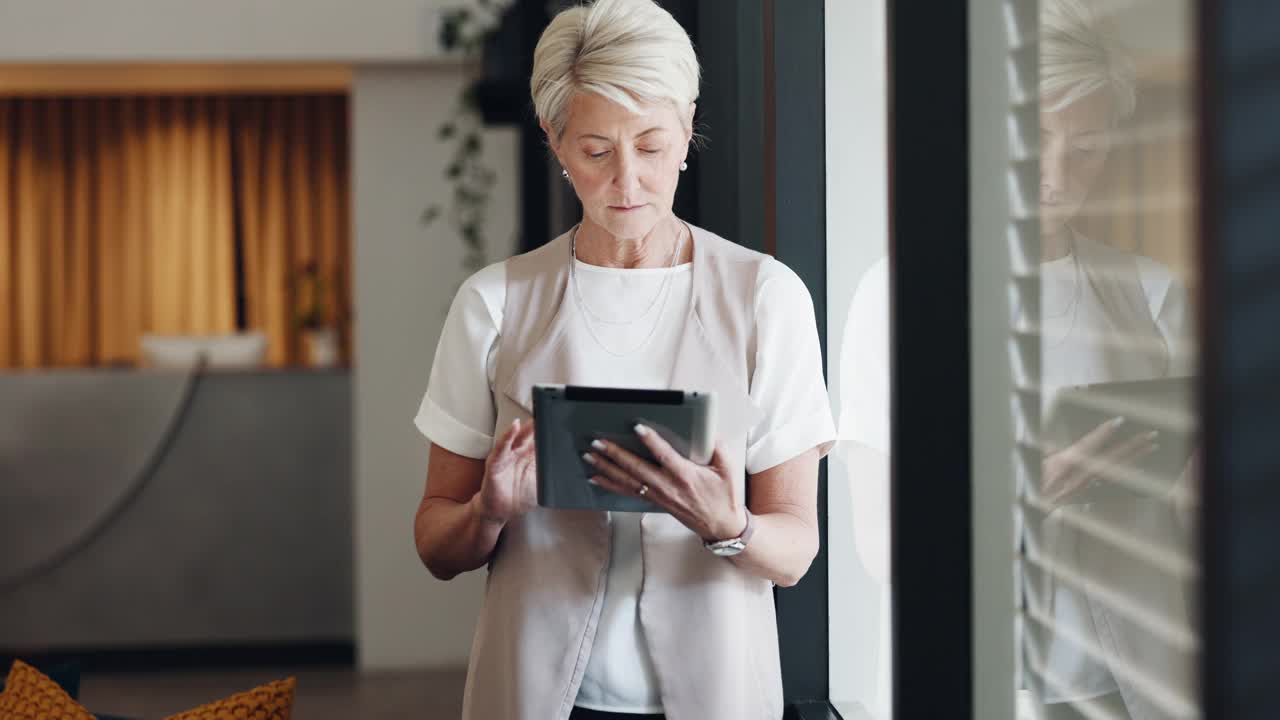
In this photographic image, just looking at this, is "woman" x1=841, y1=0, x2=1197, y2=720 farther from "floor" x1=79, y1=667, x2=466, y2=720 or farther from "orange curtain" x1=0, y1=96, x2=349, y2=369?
"orange curtain" x1=0, y1=96, x2=349, y2=369

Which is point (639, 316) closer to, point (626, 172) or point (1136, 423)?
point (626, 172)

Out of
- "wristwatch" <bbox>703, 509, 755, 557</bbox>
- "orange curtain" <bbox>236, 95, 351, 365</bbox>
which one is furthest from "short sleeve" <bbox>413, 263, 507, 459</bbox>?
"orange curtain" <bbox>236, 95, 351, 365</bbox>

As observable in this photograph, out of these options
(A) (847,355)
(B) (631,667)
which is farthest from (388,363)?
(B) (631,667)

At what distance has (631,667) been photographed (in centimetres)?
115

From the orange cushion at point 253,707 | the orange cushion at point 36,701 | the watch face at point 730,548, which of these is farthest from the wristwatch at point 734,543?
the orange cushion at point 36,701

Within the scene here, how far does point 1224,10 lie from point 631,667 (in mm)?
825

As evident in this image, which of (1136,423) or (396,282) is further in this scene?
(396,282)

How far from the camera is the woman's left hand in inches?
40.2

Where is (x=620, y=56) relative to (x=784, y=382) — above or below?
above

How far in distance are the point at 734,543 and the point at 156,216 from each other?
6.68 m

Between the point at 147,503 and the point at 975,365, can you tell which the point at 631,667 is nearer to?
the point at 975,365

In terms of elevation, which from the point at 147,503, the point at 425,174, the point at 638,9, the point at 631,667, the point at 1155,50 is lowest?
the point at 147,503

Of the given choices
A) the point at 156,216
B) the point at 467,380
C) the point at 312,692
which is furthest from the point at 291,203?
the point at 467,380

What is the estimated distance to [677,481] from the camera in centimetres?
103
